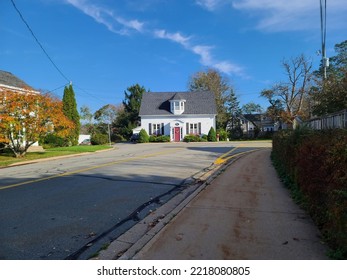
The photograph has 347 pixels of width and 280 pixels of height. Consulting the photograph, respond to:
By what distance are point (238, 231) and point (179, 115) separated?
156 ft

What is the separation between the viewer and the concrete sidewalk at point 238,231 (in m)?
4.12

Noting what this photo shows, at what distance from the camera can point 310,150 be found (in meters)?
6.11

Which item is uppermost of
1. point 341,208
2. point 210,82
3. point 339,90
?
point 210,82

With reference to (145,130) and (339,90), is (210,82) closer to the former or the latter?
(145,130)

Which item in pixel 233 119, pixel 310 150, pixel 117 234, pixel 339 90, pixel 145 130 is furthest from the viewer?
pixel 233 119

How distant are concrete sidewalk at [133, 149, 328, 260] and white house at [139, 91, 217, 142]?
143 feet

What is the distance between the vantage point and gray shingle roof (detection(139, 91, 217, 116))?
52.8 metres

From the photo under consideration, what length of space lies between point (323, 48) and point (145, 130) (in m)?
32.6

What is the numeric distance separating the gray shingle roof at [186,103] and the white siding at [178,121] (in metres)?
0.69

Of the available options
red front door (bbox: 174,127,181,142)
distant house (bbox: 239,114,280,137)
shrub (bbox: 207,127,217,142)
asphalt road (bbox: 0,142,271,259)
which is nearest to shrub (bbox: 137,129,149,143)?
red front door (bbox: 174,127,181,142)

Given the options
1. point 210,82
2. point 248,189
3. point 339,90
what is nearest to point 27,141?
point 248,189

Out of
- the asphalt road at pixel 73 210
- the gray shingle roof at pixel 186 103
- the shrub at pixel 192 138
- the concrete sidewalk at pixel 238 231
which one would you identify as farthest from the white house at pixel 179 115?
the concrete sidewalk at pixel 238 231
